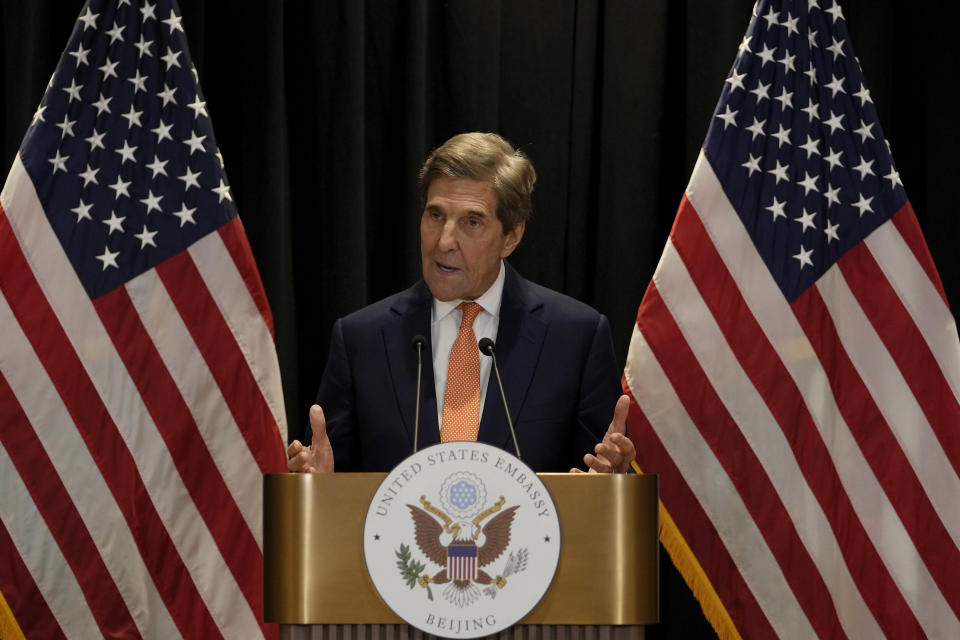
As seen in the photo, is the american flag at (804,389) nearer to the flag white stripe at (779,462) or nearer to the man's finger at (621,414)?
the flag white stripe at (779,462)

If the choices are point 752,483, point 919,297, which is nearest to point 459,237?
point 752,483

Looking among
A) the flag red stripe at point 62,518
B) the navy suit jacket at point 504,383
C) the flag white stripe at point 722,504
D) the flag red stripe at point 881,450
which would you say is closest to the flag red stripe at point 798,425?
the flag red stripe at point 881,450

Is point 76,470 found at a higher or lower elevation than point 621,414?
lower

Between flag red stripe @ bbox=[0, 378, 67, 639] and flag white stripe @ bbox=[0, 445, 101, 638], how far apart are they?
0.04ft

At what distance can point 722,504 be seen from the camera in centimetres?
353

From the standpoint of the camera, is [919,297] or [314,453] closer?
[314,453]

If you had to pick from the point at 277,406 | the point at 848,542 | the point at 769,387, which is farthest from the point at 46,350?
the point at 848,542

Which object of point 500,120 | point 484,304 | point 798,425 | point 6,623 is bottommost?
point 6,623

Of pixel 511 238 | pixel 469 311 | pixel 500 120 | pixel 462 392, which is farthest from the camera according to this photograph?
pixel 500 120

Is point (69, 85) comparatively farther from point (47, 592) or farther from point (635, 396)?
point (635, 396)

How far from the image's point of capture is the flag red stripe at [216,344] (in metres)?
3.49

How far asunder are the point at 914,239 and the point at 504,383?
61.2 inches

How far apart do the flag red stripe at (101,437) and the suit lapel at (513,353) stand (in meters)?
1.20

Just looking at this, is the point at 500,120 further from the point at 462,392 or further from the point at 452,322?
the point at 462,392
